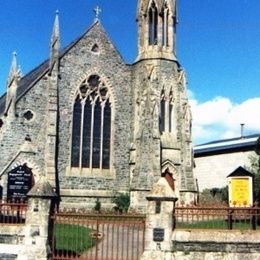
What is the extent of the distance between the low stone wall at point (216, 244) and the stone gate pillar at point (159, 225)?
240mm

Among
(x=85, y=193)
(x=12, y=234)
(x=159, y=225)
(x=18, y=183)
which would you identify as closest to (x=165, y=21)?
(x=85, y=193)

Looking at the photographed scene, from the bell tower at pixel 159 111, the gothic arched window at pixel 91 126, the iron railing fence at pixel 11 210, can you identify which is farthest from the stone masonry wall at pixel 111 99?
Result: the iron railing fence at pixel 11 210

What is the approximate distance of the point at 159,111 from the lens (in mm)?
28344

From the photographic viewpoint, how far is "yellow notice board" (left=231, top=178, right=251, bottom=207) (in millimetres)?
14906

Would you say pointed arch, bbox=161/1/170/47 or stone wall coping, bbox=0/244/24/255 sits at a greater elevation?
pointed arch, bbox=161/1/170/47

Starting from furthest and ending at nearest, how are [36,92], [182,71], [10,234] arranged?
1. [182,71]
2. [36,92]
3. [10,234]

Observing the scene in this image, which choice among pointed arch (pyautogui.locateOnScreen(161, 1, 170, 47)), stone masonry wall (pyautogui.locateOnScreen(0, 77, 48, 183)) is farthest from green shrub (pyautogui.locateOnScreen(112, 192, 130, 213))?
pointed arch (pyautogui.locateOnScreen(161, 1, 170, 47))

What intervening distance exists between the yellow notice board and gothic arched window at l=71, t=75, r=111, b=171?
48.8ft

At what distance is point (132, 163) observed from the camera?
2927 cm

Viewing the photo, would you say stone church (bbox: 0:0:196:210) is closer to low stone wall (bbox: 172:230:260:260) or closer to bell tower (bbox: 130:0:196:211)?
bell tower (bbox: 130:0:196:211)

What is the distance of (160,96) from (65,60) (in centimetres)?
638

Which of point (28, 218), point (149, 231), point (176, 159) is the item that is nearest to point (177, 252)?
point (149, 231)

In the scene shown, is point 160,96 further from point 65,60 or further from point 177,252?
point 177,252

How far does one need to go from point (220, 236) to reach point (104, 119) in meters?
18.4
